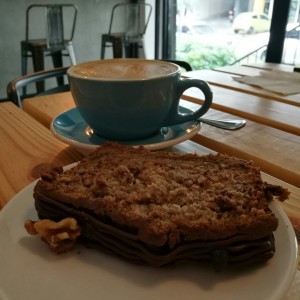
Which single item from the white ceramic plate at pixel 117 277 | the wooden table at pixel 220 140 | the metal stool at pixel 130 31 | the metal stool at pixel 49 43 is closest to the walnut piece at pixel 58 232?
the white ceramic plate at pixel 117 277

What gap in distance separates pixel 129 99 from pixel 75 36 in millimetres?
3348

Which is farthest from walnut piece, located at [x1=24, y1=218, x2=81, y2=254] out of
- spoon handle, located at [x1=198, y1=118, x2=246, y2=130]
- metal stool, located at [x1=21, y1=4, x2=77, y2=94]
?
metal stool, located at [x1=21, y1=4, x2=77, y2=94]

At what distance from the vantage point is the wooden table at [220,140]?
52 cm

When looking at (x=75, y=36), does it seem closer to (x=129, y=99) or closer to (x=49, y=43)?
(x=49, y=43)

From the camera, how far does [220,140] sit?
651 millimetres

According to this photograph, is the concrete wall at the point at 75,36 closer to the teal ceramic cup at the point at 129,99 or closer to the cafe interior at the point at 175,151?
the cafe interior at the point at 175,151

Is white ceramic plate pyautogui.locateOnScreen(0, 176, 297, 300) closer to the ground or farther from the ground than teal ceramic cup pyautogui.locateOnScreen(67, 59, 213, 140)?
closer to the ground

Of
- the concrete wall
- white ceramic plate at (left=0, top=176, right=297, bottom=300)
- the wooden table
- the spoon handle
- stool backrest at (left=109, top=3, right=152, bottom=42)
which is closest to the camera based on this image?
white ceramic plate at (left=0, top=176, right=297, bottom=300)

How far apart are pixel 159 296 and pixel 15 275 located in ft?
0.39

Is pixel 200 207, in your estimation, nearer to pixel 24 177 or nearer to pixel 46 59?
pixel 24 177

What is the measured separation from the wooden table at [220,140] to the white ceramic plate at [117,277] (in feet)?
0.41

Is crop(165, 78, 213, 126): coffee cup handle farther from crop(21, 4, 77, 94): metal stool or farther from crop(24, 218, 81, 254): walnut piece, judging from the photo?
crop(21, 4, 77, 94): metal stool

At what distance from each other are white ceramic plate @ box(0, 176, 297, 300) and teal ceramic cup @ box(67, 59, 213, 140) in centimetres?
27

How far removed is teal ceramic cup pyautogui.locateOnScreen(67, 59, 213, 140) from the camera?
1.75 feet
